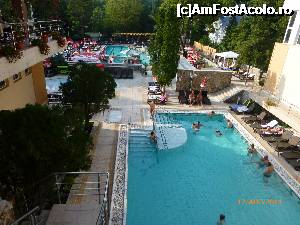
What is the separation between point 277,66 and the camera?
26.2m

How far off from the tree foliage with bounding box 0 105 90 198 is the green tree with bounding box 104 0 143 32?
53327 millimetres

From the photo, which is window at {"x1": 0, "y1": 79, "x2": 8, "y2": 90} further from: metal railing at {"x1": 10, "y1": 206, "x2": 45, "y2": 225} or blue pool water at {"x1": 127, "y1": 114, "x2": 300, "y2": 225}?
blue pool water at {"x1": 127, "y1": 114, "x2": 300, "y2": 225}

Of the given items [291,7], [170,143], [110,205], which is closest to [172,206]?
[110,205]

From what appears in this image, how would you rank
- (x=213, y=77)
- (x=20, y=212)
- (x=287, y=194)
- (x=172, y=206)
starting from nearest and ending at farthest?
1. (x=20, y=212)
2. (x=172, y=206)
3. (x=287, y=194)
4. (x=213, y=77)

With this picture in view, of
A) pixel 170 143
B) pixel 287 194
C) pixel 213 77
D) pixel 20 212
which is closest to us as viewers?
pixel 20 212

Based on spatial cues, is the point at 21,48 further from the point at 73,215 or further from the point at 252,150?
the point at 252,150

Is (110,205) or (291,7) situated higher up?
(291,7)

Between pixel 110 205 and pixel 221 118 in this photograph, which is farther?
pixel 221 118

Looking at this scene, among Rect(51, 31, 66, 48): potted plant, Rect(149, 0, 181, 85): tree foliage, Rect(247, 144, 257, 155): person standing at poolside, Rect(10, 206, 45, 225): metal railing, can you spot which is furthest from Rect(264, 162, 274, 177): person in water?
Rect(51, 31, 66, 48): potted plant

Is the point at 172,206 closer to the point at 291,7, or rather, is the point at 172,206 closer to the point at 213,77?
the point at 213,77

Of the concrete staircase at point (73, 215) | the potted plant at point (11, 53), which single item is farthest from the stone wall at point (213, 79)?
the concrete staircase at point (73, 215)

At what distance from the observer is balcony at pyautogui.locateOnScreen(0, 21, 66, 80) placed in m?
10.4

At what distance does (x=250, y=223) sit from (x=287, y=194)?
10.8 ft

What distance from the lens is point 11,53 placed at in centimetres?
1049
